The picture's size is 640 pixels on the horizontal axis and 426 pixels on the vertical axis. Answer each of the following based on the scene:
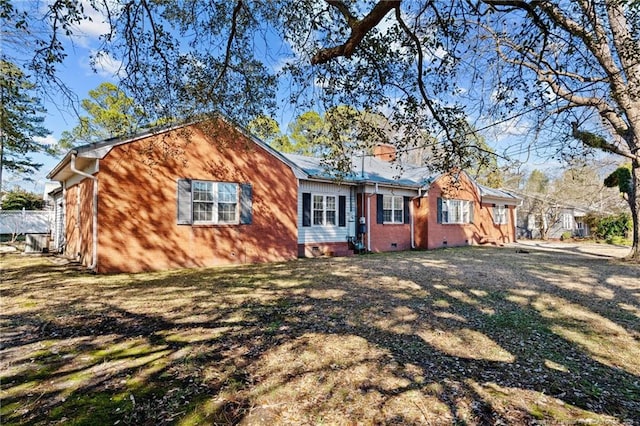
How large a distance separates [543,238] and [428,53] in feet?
87.6

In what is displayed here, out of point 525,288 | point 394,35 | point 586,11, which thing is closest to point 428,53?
point 394,35

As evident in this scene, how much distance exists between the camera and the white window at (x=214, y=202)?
34.5ft

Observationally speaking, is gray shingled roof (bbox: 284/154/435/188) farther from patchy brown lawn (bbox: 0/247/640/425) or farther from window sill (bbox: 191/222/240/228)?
patchy brown lawn (bbox: 0/247/640/425)

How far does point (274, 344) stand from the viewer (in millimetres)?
4051

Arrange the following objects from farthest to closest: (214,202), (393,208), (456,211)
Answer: (456,211) → (393,208) → (214,202)

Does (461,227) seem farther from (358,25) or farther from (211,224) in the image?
(358,25)

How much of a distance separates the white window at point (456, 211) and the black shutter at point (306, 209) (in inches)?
319

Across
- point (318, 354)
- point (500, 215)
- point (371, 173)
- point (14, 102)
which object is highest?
point (371, 173)

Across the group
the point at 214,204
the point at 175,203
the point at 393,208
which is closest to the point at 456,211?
the point at 393,208

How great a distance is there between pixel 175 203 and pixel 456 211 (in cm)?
1489

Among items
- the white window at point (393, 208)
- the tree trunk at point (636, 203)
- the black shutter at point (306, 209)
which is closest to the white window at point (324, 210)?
the black shutter at point (306, 209)

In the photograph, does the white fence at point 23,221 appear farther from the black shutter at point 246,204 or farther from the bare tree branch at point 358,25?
the bare tree branch at point 358,25

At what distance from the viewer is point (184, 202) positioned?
33.5 ft

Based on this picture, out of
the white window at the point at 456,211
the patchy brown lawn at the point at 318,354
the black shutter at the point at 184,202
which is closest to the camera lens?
the patchy brown lawn at the point at 318,354
